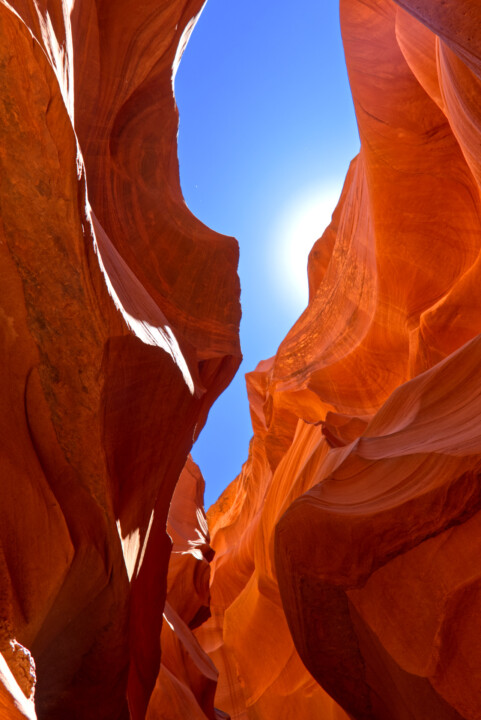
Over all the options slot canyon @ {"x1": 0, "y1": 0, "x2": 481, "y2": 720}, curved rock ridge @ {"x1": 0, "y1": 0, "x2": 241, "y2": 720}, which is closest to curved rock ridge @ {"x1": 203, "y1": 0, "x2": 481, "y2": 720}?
→ slot canyon @ {"x1": 0, "y1": 0, "x2": 481, "y2": 720}

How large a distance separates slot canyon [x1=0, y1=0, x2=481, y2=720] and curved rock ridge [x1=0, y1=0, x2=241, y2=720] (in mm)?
20

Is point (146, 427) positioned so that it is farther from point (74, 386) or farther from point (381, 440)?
point (381, 440)

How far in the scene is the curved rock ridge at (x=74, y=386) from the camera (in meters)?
4.23

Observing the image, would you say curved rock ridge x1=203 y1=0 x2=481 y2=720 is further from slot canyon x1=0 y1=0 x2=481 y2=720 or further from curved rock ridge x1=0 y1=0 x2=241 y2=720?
curved rock ridge x1=0 y1=0 x2=241 y2=720

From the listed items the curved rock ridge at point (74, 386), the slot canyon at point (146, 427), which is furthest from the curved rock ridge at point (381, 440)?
the curved rock ridge at point (74, 386)

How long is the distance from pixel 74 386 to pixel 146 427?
42.9 inches

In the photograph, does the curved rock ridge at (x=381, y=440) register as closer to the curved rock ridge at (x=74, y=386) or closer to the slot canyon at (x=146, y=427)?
the slot canyon at (x=146, y=427)

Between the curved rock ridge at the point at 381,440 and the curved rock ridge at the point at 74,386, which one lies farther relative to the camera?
the curved rock ridge at the point at 381,440

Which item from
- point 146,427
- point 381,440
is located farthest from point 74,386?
point 381,440

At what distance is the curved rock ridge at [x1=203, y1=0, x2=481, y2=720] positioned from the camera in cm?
460

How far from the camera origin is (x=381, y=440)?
6125 mm

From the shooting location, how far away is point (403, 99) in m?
11.0

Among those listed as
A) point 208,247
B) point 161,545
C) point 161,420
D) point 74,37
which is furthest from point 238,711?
point 74,37

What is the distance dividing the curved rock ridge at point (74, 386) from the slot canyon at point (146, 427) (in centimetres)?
2
